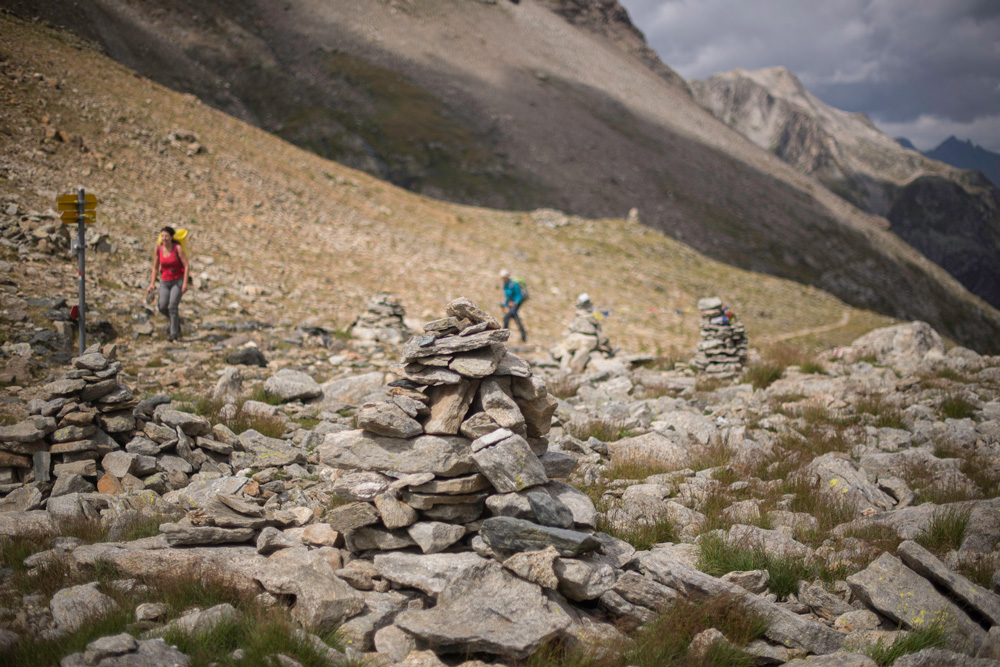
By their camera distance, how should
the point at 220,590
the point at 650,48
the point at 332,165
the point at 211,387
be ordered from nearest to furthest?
1. the point at 220,590
2. the point at 211,387
3. the point at 332,165
4. the point at 650,48

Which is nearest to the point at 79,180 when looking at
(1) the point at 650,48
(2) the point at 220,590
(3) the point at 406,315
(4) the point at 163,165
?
(4) the point at 163,165

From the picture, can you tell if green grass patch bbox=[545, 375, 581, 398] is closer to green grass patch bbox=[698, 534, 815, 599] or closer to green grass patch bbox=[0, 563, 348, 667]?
green grass patch bbox=[698, 534, 815, 599]

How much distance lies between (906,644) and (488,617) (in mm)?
3022

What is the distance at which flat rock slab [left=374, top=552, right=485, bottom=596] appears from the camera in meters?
4.40

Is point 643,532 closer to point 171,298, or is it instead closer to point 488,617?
point 488,617

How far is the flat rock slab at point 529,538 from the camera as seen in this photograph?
459 cm

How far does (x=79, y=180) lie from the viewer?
63.0ft

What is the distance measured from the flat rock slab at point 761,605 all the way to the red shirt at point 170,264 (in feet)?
38.0

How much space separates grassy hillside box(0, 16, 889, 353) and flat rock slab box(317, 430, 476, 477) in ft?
33.0

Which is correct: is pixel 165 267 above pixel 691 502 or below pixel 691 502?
above

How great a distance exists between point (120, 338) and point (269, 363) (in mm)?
3124

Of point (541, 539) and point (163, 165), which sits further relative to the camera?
point (163, 165)

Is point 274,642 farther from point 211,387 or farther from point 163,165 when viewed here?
point 163,165

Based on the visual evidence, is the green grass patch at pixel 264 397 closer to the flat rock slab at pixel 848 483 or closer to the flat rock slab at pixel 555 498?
the flat rock slab at pixel 555 498
